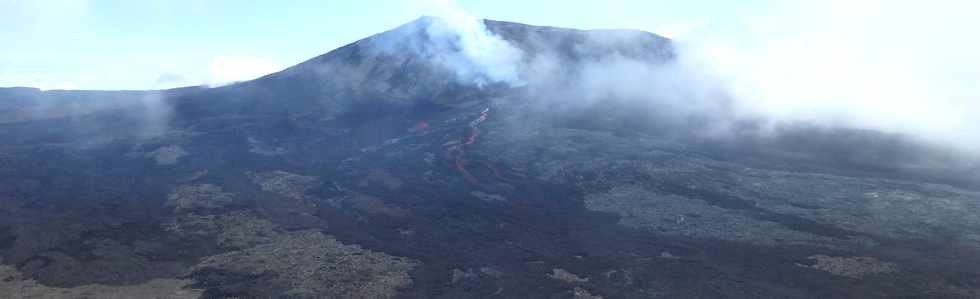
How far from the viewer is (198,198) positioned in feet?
104

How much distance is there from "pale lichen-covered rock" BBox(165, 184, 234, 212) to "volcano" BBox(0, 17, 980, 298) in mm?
197

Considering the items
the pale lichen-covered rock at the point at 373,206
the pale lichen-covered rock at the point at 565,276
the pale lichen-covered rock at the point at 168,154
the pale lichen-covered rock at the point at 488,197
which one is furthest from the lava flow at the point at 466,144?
the pale lichen-covered rock at the point at 168,154

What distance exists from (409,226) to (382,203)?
3.90 metres

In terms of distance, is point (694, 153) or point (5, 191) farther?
point (694, 153)

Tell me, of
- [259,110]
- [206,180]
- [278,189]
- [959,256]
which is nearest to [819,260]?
[959,256]

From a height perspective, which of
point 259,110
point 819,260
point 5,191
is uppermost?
point 259,110

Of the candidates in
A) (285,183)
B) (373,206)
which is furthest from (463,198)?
(285,183)

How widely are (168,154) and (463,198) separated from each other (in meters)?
19.1

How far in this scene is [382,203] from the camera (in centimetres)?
3231

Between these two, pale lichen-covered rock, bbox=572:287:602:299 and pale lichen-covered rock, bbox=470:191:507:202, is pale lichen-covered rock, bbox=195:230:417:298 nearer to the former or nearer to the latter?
pale lichen-covered rock, bbox=572:287:602:299

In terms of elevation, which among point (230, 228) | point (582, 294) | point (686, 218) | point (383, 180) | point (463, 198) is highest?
point (383, 180)

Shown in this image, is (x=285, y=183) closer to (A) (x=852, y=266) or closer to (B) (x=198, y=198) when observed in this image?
A: (B) (x=198, y=198)

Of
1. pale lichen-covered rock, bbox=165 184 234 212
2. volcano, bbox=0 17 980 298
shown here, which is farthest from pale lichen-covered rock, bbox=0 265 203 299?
pale lichen-covered rock, bbox=165 184 234 212

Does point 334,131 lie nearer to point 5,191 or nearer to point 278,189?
point 278,189
